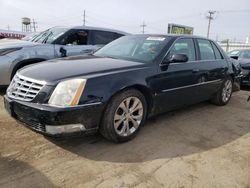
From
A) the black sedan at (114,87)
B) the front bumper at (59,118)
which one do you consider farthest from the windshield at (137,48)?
the front bumper at (59,118)

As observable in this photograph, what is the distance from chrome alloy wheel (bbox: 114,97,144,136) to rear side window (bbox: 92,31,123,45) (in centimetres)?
367

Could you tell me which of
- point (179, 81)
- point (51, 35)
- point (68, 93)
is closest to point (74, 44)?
point (51, 35)

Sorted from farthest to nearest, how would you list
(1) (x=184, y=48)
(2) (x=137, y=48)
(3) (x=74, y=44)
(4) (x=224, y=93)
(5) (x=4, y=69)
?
(3) (x=74, y=44) < (4) (x=224, y=93) < (5) (x=4, y=69) < (1) (x=184, y=48) < (2) (x=137, y=48)

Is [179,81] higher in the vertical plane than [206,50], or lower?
lower

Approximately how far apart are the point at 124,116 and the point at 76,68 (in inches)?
35.7

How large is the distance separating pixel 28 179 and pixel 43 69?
1.42 m

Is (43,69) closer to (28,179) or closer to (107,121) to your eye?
(107,121)

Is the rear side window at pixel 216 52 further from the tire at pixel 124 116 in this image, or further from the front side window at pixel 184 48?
the tire at pixel 124 116

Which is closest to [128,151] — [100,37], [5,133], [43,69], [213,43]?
[43,69]

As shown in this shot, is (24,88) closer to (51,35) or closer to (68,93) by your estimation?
(68,93)

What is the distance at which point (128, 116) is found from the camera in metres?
3.16

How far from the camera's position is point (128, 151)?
2939mm

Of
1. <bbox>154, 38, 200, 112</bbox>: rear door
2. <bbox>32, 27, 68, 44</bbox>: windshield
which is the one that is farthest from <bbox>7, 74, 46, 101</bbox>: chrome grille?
<bbox>32, 27, 68, 44</bbox>: windshield

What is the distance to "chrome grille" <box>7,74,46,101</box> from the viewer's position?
271cm
